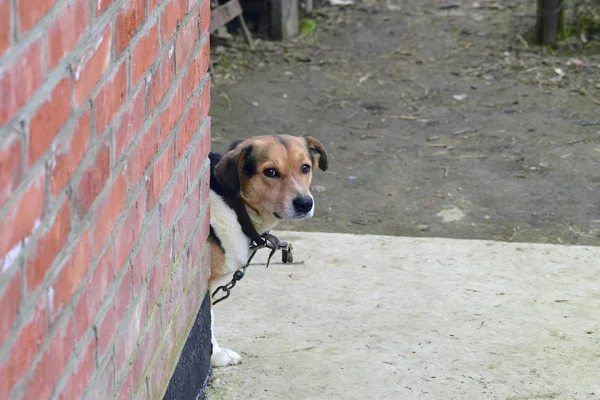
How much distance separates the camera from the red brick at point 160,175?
240 cm

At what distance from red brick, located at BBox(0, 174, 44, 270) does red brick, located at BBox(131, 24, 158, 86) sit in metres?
0.63

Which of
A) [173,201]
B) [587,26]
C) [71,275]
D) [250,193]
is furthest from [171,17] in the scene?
[587,26]

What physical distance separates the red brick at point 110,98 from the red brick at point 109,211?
159mm

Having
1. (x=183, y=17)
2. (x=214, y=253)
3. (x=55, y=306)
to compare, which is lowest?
(x=214, y=253)

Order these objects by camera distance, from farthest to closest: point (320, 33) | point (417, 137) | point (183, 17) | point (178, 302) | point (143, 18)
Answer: point (320, 33)
point (417, 137)
point (178, 302)
point (183, 17)
point (143, 18)

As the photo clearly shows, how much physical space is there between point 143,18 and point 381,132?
556cm

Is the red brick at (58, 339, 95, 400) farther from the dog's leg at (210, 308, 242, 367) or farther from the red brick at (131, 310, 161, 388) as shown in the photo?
the dog's leg at (210, 308, 242, 367)

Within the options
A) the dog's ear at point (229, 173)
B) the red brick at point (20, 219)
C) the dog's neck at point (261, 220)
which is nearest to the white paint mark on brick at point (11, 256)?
the red brick at point (20, 219)

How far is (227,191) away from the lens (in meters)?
3.94

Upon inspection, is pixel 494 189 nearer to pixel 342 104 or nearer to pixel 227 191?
pixel 342 104

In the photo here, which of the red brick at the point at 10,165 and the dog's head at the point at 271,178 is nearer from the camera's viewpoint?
the red brick at the point at 10,165

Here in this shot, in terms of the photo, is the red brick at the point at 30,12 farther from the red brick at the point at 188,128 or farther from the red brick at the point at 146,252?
the red brick at the point at 188,128

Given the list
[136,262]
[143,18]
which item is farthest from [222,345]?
[143,18]

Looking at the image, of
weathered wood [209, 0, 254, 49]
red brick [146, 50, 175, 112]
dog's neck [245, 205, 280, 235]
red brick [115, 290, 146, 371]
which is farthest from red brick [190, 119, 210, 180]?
weathered wood [209, 0, 254, 49]
